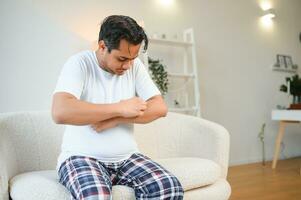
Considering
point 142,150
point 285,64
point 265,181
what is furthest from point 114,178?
point 285,64

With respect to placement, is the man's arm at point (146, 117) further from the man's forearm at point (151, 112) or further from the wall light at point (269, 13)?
the wall light at point (269, 13)

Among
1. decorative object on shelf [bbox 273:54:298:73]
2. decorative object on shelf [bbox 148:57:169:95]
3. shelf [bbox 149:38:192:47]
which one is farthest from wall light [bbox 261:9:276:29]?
decorative object on shelf [bbox 148:57:169:95]

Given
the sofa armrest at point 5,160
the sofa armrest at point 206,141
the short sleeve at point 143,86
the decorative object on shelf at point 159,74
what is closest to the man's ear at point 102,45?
the short sleeve at point 143,86

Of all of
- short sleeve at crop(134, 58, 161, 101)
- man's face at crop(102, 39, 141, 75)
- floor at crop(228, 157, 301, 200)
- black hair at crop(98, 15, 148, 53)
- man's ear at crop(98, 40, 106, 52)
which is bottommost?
→ floor at crop(228, 157, 301, 200)

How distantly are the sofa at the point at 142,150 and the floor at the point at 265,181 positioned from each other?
2.52ft

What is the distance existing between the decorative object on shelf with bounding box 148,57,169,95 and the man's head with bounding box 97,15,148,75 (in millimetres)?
1591

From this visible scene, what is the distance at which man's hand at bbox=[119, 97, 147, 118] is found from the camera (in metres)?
1.07

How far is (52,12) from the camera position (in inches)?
97.0

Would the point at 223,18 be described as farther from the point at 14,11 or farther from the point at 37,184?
the point at 37,184

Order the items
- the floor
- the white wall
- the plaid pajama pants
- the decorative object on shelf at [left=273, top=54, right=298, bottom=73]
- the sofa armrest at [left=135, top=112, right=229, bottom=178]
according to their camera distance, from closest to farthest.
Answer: the plaid pajama pants → the sofa armrest at [left=135, top=112, right=229, bottom=178] → the floor → the white wall → the decorative object on shelf at [left=273, top=54, right=298, bottom=73]

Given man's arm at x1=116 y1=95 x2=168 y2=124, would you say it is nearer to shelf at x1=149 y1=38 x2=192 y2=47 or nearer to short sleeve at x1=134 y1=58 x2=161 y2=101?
short sleeve at x1=134 y1=58 x2=161 y2=101

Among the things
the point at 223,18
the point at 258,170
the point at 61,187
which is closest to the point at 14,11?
the point at 61,187

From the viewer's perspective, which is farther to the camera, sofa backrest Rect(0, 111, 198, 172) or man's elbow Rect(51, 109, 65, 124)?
sofa backrest Rect(0, 111, 198, 172)

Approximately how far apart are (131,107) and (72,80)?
8.9 inches
